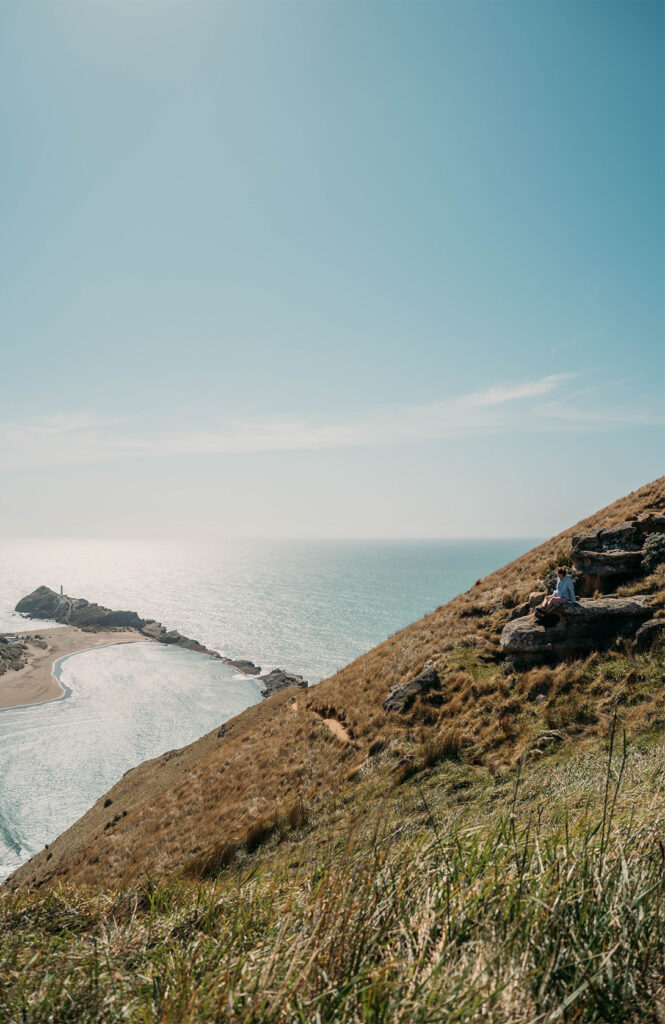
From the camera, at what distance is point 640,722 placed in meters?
9.29

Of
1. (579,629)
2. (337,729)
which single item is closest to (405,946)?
(579,629)

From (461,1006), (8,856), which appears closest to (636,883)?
(461,1006)

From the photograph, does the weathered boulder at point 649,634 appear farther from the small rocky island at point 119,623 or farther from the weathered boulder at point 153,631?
the weathered boulder at point 153,631

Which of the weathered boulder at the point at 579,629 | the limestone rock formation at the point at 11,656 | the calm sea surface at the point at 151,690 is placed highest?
the weathered boulder at the point at 579,629

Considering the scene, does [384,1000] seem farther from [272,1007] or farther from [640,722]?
[640,722]

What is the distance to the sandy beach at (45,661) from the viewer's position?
72.1 meters

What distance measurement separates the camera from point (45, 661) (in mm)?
92375

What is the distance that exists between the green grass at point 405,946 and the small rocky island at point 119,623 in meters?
74.6

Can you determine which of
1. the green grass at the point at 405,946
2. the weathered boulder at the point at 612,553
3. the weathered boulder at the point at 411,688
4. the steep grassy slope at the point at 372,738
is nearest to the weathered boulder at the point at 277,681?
the steep grassy slope at the point at 372,738

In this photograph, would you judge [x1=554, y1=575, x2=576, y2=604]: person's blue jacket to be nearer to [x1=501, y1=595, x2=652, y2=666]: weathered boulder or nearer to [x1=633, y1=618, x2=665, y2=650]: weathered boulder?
[x1=501, y1=595, x2=652, y2=666]: weathered boulder

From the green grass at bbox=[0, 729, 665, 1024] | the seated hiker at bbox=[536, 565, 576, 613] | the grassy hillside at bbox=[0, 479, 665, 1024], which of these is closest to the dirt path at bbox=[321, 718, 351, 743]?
the seated hiker at bbox=[536, 565, 576, 613]

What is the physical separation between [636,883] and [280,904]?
259 centimetres

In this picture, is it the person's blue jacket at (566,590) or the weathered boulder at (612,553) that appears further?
the weathered boulder at (612,553)

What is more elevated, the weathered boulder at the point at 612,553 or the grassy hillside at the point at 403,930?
the weathered boulder at the point at 612,553
